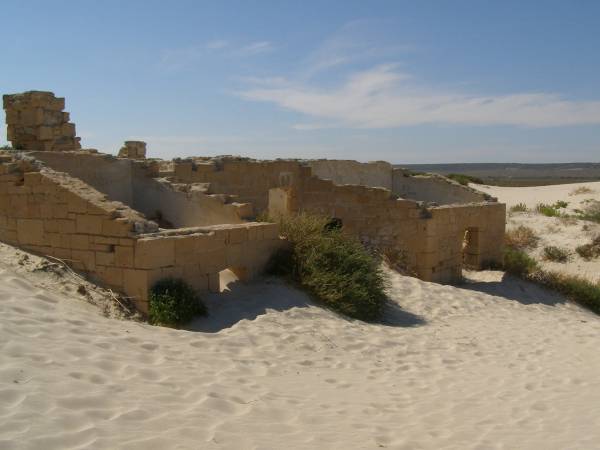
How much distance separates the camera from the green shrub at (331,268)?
30.2 ft

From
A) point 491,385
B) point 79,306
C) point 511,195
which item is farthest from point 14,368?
point 511,195

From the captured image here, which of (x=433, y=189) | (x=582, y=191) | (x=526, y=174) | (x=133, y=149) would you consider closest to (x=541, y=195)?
(x=582, y=191)

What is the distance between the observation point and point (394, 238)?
13109mm

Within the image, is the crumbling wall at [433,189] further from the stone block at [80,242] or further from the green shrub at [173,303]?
the stone block at [80,242]

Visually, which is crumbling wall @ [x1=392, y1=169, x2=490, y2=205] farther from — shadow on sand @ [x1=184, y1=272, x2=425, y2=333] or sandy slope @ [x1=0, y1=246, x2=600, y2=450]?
shadow on sand @ [x1=184, y1=272, x2=425, y2=333]

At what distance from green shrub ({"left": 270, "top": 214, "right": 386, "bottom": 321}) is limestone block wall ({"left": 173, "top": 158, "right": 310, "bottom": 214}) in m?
3.17

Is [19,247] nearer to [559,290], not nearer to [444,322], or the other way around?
[444,322]

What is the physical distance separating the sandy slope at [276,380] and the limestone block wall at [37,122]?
5.33m

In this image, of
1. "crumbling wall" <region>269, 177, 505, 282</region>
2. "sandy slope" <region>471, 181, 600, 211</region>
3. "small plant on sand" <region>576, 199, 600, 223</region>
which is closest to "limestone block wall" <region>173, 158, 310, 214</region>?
"crumbling wall" <region>269, 177, 505, 282</region>

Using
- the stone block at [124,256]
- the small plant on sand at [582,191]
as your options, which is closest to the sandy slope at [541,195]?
the small plant on sand at [582,191]

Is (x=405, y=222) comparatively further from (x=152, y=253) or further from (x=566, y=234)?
(x=566, y=234)

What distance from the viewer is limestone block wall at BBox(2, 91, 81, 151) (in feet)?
41.4

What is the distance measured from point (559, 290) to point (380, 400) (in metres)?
9.63

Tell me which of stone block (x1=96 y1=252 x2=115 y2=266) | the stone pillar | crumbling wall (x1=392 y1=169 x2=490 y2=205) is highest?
the stone pillar
